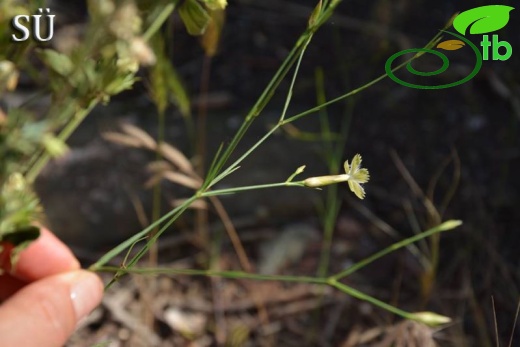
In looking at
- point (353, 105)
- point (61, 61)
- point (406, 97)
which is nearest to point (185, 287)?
point (353, 105)

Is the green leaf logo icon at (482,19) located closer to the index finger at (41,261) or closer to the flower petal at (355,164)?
the flower petal at (355,164)

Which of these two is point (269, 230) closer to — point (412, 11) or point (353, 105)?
point (353, 105)

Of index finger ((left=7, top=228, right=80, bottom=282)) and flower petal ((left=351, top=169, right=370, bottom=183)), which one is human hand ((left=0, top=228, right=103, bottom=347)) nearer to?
index finger ((left=7, top=228, right=80, bottom=282))

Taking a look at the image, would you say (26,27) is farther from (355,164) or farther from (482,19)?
(482,19)

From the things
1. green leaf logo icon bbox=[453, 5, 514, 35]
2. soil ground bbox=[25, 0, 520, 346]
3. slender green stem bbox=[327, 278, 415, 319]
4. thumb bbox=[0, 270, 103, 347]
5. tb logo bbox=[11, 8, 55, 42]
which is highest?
tb logo bbox=[11, 8, 55, 42]

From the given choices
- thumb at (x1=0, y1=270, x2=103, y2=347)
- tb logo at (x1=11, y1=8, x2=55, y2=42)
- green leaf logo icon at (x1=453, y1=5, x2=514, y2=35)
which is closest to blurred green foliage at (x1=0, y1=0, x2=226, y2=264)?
tb logo at (x1=11, y1=8, x2=55, y2=42)

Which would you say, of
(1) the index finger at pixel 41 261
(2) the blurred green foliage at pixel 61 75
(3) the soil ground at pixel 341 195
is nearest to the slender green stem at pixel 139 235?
(2) the blurred green foliage at pixel 61 75
